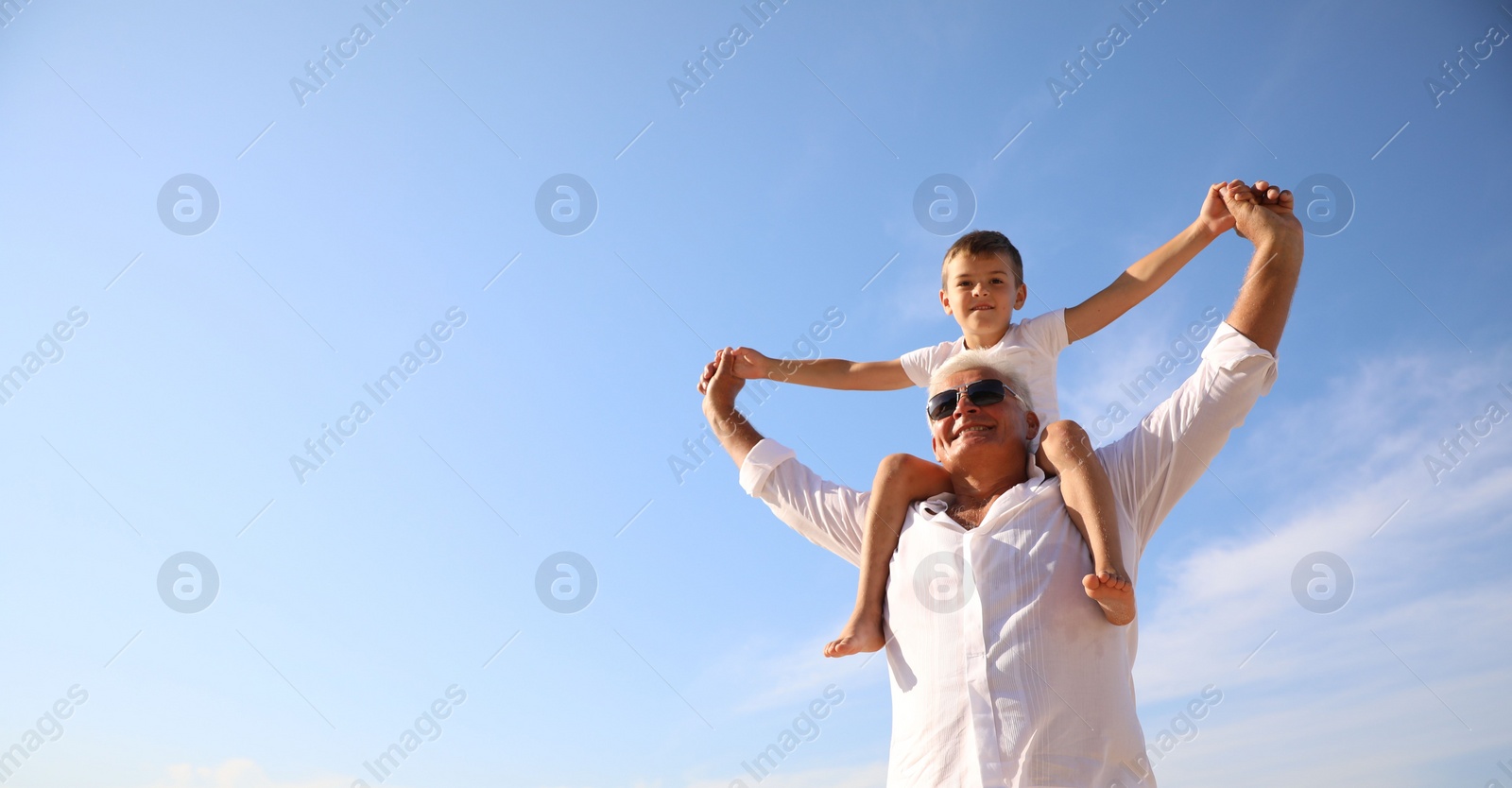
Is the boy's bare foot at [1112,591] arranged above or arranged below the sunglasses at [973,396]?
below

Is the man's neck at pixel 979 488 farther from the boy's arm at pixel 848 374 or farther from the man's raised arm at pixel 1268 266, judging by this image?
the boy's arm at pixel 848 374

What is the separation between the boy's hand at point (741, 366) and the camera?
17.3 ft

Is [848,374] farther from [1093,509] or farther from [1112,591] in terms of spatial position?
[1112,591]

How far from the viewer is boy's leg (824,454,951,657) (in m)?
3.92

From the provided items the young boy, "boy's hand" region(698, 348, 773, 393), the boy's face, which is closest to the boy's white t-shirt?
the young boy

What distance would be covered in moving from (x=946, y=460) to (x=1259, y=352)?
4.26 feet

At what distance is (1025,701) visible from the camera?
329cm

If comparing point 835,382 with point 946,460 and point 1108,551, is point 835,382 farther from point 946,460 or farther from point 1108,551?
point 1108,551

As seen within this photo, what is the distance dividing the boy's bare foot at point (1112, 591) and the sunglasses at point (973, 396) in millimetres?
1094

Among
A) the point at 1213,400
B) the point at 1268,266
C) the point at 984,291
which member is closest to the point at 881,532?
the point at 1213,400

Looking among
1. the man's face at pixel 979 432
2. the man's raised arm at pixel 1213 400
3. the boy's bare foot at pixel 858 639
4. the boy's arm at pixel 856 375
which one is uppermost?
the boy's arm at pixel 856 375

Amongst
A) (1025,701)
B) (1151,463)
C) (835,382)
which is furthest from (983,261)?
(1025,701)

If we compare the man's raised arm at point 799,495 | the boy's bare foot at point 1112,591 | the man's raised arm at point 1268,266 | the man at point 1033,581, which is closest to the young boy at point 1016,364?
the boy's bare foot at point 1112,591

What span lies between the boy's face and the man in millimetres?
1805
